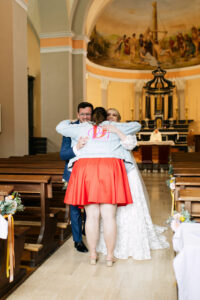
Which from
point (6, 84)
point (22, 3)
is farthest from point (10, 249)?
point (22, 3)

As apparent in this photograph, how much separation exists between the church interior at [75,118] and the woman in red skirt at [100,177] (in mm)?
406

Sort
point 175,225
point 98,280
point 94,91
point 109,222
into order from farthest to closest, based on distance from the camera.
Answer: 1. point 94,91
2. point 109,222
3. point 98,280
4. point 175,225

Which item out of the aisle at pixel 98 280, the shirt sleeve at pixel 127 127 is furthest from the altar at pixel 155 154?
the shirt sleeve at pixel 127 127

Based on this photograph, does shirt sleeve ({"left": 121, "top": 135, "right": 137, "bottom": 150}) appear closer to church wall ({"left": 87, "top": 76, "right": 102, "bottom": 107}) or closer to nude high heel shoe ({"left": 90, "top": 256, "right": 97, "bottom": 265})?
nude high heel shoe ({"left": 90, "top": 256, "right": 97, "bottom": 265})

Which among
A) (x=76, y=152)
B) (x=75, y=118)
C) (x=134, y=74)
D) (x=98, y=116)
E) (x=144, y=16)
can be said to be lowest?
(x=76, y=152)

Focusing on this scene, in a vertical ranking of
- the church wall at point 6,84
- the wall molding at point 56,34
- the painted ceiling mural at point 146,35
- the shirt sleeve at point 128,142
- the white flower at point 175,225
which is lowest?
the white flower at point 175,225

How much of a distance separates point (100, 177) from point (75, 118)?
27.3ft

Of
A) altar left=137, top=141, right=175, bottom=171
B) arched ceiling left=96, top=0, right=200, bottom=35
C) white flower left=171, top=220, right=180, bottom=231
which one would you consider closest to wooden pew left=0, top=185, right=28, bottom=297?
white flower left=171, top=220, right=180, bottom=231

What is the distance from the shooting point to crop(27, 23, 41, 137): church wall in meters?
13.2

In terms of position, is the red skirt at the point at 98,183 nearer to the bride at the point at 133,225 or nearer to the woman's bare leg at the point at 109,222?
the woman's bare leg at the point at 109,222

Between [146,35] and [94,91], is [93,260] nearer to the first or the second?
[94,91]

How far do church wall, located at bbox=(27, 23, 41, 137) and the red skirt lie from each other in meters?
10.7

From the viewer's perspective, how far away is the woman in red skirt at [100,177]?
307 centimetres

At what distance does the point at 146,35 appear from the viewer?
17406 millimetres
